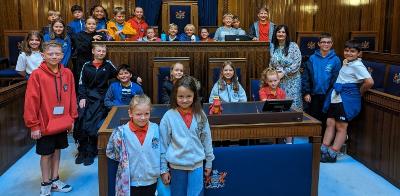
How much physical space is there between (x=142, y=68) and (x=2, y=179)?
1.78 m

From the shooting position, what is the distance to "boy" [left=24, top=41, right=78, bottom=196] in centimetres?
318

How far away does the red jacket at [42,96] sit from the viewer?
316 cm

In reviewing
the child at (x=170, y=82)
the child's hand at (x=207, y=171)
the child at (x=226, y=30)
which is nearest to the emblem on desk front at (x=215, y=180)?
the child's hand at (x=207, y=171)

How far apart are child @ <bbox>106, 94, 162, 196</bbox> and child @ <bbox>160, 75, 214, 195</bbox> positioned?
0.06 m

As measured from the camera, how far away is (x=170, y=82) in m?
4.20

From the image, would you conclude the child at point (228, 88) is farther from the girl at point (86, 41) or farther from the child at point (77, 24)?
the child at point (77, 24)

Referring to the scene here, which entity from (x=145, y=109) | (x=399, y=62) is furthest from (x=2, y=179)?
(x=399, y=62)

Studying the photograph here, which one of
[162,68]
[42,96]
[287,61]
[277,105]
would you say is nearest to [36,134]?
[42,96]

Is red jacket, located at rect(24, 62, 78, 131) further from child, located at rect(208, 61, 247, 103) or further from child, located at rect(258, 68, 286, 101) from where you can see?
child, located at rect(258, 68, 286, 101)

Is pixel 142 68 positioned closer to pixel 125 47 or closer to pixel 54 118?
pixel 125 47

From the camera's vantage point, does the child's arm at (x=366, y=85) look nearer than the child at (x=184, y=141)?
No

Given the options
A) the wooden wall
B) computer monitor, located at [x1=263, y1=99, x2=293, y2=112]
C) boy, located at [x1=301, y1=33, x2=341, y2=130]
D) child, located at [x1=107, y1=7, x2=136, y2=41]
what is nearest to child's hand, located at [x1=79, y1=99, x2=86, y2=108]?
child, located at [x1=107, y1=7, x2=136, y2=41]

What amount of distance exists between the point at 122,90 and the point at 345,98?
88.3 inches

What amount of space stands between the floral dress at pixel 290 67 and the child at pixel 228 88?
0.80 meters
